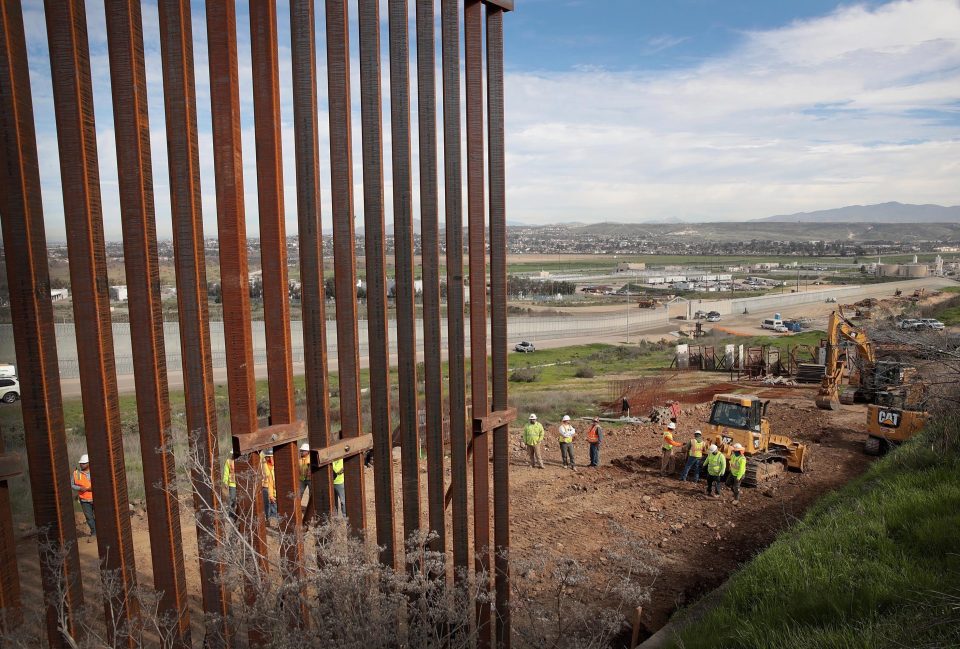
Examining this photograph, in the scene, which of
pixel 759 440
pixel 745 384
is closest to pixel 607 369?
pixel 745 384

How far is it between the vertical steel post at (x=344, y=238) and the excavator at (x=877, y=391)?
1192cm

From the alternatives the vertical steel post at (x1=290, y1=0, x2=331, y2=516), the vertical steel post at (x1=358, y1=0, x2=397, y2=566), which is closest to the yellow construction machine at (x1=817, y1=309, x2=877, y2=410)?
the vertical steel post at (x1=358, y1=0, x2=397, y2=566)

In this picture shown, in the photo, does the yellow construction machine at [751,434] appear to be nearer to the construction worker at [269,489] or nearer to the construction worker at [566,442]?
the construction worker at [566,442]

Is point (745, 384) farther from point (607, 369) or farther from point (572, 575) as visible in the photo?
point (572, 575)

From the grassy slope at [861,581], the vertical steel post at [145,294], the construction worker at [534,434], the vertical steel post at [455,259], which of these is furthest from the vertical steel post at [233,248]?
the construction worker at [534,434]

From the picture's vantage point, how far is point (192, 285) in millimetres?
4211

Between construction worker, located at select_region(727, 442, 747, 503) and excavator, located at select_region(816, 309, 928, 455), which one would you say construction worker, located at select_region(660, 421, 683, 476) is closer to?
construction worker, located at select_region(727, 442, 747, 503)

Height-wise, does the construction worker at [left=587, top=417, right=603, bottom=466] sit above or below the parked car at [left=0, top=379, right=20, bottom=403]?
below

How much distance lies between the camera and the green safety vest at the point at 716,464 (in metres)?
14.3

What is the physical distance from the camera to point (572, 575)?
540 centimetres

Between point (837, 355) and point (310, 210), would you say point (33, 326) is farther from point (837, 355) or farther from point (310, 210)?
point (837, 355)

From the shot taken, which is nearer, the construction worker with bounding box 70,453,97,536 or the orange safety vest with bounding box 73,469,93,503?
the construction worker with bounding box 70,453,97,536

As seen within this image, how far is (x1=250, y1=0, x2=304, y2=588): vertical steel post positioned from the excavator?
492 inches

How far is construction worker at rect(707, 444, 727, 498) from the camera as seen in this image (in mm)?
14320
